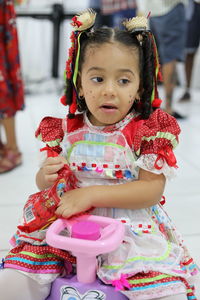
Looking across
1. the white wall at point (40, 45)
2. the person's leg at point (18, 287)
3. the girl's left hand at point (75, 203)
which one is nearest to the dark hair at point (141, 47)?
the girl's left hand at point (75, 203)

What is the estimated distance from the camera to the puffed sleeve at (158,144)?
2.37 ft

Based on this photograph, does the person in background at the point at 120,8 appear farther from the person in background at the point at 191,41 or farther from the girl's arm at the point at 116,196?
the girl's arm at the point at 116,196

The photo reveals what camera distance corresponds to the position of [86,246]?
0.62 metres

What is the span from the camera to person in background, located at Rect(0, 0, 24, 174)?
1.50 meters

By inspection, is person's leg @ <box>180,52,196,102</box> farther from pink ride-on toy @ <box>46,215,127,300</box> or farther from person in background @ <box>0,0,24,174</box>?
pink ride-on toy @ <box>46,215,127,300</box>

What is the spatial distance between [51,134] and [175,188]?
70 centimetres

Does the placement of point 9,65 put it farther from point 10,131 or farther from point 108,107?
point 108,107

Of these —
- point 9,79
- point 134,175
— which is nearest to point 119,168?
point 134,175

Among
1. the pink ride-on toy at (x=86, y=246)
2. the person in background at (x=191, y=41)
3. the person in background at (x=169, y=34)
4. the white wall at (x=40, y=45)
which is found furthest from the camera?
the white wall at (x=40, y=45)

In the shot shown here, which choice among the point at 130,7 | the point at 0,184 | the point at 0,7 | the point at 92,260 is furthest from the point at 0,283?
the point at 130,7

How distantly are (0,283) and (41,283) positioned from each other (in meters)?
0.07

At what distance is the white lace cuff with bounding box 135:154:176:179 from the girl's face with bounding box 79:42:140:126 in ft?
0.33

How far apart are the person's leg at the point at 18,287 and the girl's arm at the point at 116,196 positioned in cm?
14

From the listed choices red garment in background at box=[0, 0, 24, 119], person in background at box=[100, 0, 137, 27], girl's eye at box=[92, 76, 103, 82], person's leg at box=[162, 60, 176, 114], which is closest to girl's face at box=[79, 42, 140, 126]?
girl's eye at box=[92, 76, 103, 82]
